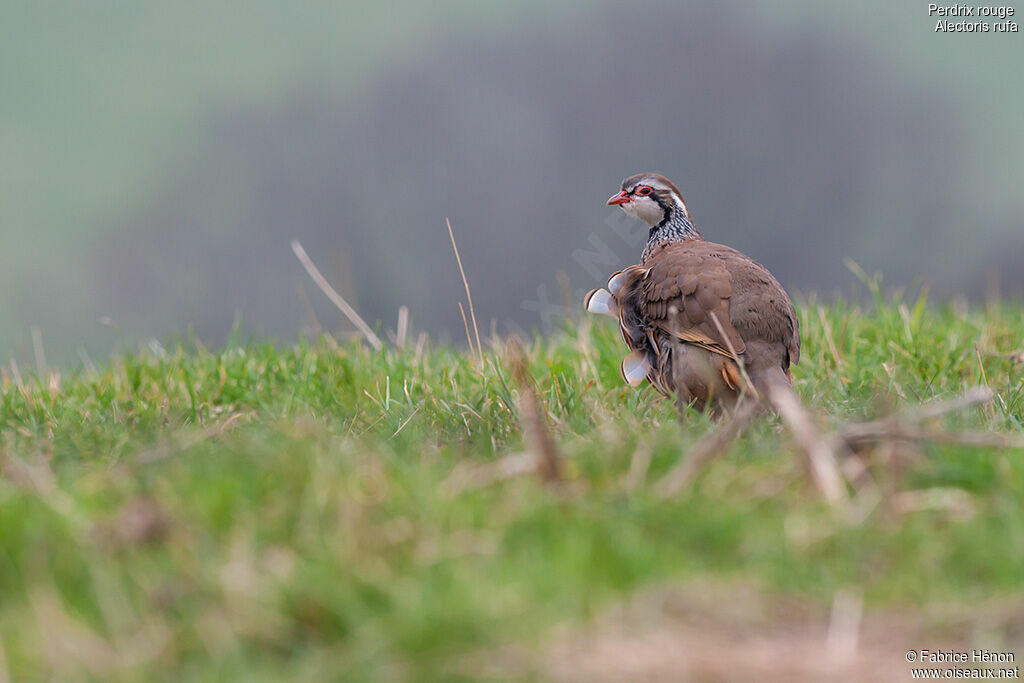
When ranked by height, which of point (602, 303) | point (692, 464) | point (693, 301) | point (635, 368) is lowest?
point (635, 368)

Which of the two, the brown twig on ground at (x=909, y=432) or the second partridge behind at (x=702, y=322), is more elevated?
the brown twig on ground at (x=909, y=432)

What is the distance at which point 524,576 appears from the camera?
2625 millimetres

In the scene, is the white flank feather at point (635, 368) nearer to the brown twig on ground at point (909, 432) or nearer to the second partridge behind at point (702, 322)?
the second partridge behind at point (702, 322)

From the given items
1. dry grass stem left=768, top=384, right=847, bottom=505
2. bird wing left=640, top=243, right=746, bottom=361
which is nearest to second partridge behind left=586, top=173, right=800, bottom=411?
bird wing left=640, top=243, right=746, bottom=361

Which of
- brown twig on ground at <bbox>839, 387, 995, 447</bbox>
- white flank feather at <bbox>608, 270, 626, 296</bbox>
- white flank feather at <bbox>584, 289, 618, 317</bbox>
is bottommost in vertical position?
white flank feather at <bbox>584, 289, 618, 317</bbox>

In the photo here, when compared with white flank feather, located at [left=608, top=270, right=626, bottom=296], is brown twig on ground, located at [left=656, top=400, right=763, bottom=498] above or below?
above

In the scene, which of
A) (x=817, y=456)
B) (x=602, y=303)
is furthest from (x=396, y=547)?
(x=602, y=303)

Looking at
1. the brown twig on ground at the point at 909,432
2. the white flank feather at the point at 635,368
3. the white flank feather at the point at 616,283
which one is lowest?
the white flank feather at the point at 635,368

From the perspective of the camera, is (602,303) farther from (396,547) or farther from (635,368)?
(396,547)

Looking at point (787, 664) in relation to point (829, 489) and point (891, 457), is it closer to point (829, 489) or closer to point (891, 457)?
point (829, 489)

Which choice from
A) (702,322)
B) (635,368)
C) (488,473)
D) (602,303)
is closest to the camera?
(488,473)

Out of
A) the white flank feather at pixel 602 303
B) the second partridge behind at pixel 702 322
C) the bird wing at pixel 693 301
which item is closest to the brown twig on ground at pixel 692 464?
the second partridge behind at pixel 702 322

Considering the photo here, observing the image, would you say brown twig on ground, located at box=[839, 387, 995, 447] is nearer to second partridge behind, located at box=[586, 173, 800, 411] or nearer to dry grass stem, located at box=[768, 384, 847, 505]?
dry grass stem, located at box=[768, 384, 847, 505]

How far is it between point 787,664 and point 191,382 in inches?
177
